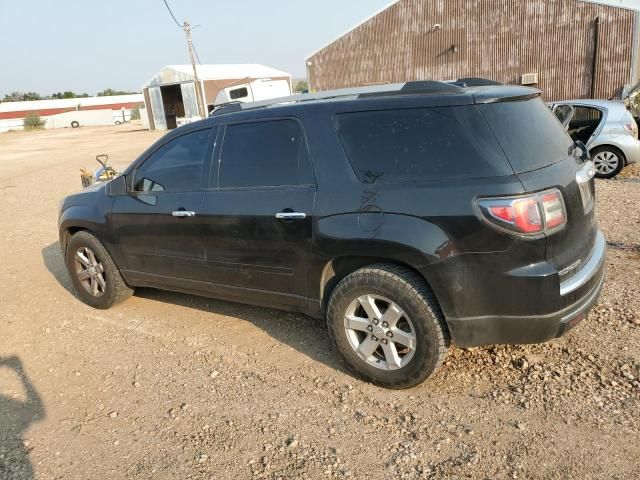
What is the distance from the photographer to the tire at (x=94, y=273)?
4.78 meters

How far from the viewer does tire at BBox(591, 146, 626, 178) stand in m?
8.84

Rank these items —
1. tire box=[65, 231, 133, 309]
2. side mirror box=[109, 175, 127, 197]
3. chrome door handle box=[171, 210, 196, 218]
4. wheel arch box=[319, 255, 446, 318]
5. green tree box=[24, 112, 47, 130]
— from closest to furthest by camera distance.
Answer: wheel arch box=[319, 255, 446, 318] → chrome door handle box=[171, 210, 196, 218] → side mirror box=[109, 175, 127, 197] → tire box=[65, 231, 133, 309] → green tree box=[24, 112, 47, 130]

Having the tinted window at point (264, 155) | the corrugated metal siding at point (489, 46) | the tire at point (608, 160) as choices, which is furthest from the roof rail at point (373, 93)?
the corrugated metal siding at point (489, 46)

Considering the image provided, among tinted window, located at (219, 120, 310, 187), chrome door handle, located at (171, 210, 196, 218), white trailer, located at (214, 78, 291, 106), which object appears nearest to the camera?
tinted window, located at (219, 120, 310, 187)

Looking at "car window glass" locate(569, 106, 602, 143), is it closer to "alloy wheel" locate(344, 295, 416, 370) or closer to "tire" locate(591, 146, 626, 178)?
"tire" locate(591, 146, 626, 178)

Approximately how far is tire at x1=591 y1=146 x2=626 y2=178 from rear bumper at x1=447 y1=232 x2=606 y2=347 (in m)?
6.93

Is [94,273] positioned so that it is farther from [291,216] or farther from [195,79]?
[195,79]

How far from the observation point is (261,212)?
3.53m

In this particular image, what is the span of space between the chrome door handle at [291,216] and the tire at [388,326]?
498mm

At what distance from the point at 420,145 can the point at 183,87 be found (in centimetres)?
3705

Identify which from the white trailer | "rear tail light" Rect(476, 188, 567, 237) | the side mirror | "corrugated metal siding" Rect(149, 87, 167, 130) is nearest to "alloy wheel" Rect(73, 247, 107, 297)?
the side mirror

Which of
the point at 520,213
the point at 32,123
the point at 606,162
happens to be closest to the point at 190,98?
the point at 606,162

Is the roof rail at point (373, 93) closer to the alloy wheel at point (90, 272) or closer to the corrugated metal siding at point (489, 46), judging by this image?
the alloy wheel at point (90, 272)

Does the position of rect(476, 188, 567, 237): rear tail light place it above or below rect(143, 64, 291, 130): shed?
below
